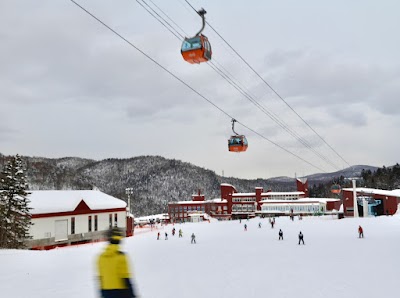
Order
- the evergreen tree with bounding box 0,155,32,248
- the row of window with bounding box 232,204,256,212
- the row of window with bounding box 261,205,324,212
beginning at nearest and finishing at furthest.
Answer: the evergreen tree with bounding box 0,155,32,248
the row of window with bounding box 261,205,324,212
the row of window with bounding box 232,204,256,212

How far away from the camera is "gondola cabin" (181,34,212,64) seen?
13559mm

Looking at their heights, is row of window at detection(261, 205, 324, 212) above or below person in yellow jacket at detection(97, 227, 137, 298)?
below

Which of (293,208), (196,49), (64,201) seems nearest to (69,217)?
(64,201)

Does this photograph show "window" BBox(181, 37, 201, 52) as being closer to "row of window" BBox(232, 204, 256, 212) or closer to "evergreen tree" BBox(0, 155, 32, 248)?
"evergreen tree" BBox(0, 155, 32, 248)

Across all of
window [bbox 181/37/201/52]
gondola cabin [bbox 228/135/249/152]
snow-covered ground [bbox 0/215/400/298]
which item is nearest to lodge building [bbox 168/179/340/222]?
gondola cabin [bbox 228/135/249/152]

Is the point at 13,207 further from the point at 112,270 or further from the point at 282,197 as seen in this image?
the point at 282,197

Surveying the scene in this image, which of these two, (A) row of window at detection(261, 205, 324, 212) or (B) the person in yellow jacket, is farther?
(A) row of window at detection(261, 205, 324, 212)

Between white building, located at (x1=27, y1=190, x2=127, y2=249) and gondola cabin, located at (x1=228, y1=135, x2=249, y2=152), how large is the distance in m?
18.2

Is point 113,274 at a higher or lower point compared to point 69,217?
higher

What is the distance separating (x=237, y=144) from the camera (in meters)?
24.5

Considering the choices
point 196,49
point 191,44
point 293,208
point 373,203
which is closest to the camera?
point 196,49

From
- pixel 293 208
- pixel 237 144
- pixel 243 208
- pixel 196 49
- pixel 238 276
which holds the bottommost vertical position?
pixel 243 208

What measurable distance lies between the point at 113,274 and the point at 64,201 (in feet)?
139

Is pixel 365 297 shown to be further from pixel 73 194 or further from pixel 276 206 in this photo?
pixel 276 206
